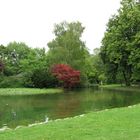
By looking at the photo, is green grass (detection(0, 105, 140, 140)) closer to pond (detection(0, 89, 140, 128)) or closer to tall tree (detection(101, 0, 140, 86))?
pond (detection(0, 89, 140, 128))

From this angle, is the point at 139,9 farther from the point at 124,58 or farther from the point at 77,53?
the point at 77,53

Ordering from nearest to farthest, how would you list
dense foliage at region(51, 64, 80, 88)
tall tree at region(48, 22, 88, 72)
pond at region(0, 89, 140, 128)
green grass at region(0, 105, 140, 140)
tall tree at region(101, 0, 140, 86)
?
green grass at region(0, 105, 140, 140) → pond at region(0, 89, 140, 128) → tall tree at region(101, 0, 140, 86) → dense foliage at region(51, 64, 80, 88) → tall tree at region(48, 22, 88, 72)

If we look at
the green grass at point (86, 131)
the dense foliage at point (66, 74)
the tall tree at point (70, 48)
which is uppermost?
the tall tree at point (70, 48)

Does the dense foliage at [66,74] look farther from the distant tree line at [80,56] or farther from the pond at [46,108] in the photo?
the pond at [46,108]

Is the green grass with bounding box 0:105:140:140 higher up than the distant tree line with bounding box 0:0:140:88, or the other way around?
the distant tree line with bounding box 0:0:140:88

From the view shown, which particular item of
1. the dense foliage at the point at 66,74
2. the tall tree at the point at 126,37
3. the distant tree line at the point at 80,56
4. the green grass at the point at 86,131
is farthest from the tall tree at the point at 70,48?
the green grass at the point at 86,131

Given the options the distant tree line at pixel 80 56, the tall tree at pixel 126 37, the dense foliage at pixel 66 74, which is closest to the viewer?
the tall tree at pixel 126 37

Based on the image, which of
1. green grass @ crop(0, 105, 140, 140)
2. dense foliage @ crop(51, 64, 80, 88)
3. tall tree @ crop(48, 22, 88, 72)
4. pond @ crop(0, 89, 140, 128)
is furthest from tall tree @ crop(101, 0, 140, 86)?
green grass @ crop(0, 105, 140, 140)

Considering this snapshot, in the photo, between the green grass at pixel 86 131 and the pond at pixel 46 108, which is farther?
the pond at pixel 46 108

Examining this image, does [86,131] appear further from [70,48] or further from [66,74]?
[70,48]

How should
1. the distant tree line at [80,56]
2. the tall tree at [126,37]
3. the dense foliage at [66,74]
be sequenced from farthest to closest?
the dense foliage at [66,74] → the distant tree line at [80,56] → the tall tree at [126,37]

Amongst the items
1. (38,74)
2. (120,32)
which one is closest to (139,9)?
(120,32)

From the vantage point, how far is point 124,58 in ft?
198

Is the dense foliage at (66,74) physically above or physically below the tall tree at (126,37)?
below
